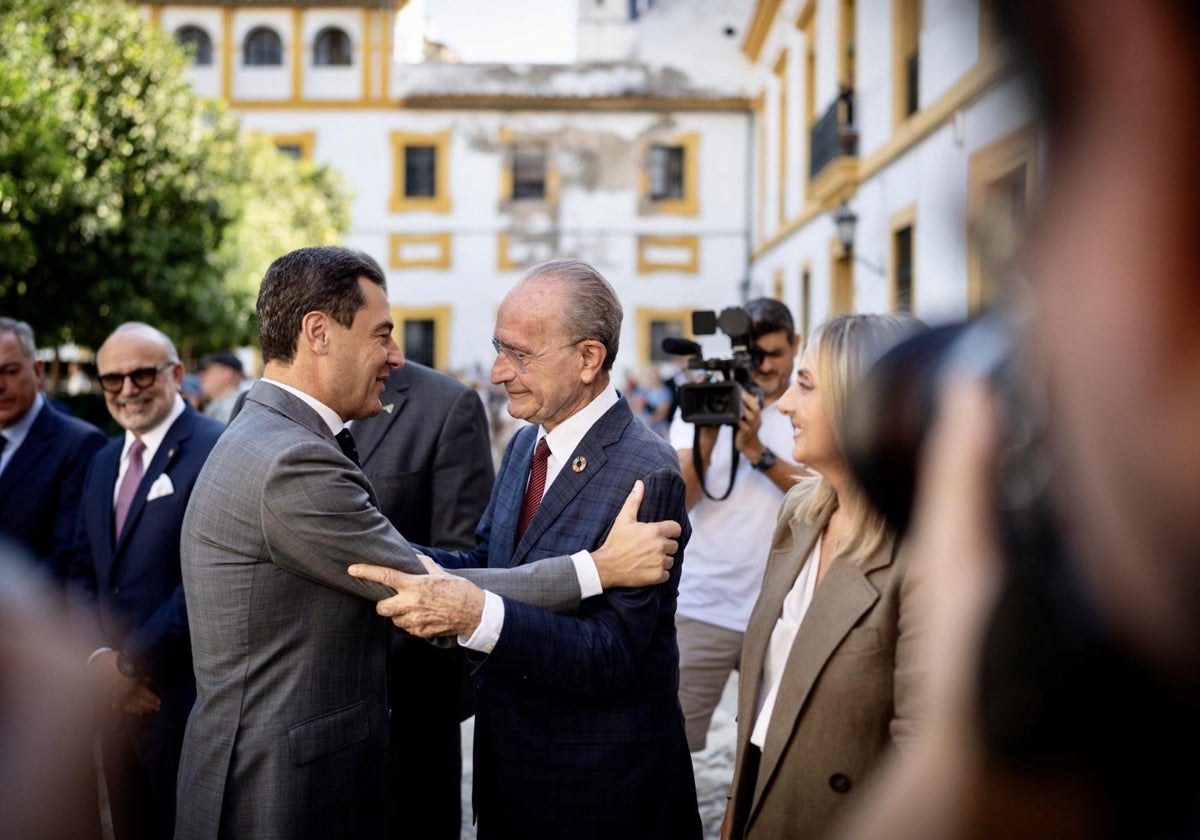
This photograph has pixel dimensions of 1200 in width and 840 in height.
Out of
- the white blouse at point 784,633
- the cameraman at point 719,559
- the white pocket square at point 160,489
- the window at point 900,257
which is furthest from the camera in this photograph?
the window at point 900,257

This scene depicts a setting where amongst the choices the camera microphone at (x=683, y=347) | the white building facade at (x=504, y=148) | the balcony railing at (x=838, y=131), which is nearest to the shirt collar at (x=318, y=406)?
the camera microphone at (x=683, y=347)

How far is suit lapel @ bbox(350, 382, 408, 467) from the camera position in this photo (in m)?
3.70

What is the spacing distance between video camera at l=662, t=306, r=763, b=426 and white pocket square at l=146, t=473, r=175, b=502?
1.91 meters

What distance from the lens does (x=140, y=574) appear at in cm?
396

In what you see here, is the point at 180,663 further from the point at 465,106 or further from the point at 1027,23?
the point at 465,106

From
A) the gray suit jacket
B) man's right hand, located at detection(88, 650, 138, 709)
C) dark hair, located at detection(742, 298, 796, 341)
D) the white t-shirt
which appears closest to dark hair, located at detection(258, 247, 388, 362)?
the gray suit jacket

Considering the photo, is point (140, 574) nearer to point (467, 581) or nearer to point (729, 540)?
point (467, 581)

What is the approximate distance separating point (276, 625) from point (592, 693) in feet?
2.27

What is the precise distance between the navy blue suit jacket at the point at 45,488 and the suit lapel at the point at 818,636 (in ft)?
10.9

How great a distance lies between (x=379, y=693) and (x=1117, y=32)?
2321 millimetres

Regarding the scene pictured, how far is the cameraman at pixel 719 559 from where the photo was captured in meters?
4.34

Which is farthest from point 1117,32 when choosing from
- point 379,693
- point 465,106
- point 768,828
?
point 465,106

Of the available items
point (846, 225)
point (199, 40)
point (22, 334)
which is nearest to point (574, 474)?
point (22, 334)

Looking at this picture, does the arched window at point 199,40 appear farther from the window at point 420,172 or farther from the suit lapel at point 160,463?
the suit lapel at point 160,463
